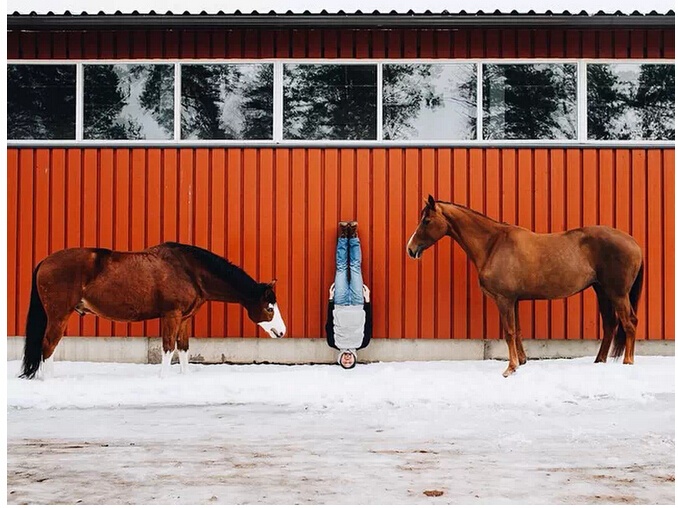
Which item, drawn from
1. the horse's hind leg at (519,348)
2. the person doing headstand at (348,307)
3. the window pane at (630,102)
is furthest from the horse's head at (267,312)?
the window pane at (630,102)

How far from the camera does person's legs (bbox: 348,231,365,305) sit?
9.26 meters

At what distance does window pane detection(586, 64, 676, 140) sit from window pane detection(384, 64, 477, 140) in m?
1.51

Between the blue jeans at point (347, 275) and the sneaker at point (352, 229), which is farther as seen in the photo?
the sneaker at point (352, 229)

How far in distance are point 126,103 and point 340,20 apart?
2.89 metres

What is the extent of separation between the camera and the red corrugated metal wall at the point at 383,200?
391 inches

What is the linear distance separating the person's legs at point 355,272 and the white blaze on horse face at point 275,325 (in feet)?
2.83

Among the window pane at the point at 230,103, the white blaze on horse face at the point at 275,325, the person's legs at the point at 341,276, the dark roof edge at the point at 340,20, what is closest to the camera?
the white blaze on horse face at the point at 275,325

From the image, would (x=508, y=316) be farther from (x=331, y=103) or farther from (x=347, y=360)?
(x=331, y=103)

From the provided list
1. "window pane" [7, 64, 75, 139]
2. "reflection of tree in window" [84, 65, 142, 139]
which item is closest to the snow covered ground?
"reflection of tree in window" [84, 65, 142, 139]

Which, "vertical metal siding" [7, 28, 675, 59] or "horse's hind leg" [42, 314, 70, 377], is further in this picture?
"vertical metal siding" [7, 28, 675, 59]

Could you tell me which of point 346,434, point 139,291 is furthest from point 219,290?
point 346,434

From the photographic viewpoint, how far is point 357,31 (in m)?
9.95

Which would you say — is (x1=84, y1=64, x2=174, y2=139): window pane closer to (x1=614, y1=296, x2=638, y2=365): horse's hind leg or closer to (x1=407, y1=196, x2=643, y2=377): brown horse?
(x1=407, y1=196, x2=643, y2=377): brown horse

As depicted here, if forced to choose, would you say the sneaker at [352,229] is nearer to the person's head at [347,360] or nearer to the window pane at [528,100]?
the person's head at [347,360]
